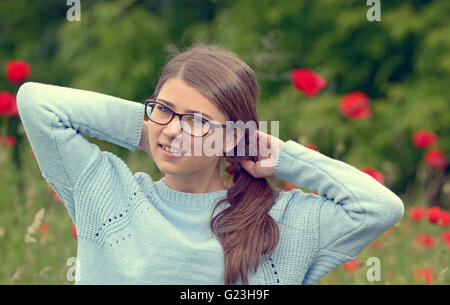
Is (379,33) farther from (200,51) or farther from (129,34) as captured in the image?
(200,51)

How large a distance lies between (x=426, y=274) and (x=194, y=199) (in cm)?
114

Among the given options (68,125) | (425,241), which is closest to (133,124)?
(68,125)


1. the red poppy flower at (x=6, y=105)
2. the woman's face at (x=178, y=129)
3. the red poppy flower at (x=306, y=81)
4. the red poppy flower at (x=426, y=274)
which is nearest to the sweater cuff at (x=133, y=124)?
the woman's face at (x=178, y=129)

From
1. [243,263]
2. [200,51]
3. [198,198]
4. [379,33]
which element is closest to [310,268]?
[243,263]

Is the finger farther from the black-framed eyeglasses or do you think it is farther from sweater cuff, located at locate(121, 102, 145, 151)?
sweater cuff, located at locate(121, 102, 145, 151)

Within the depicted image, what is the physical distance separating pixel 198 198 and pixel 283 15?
4087 millimetres

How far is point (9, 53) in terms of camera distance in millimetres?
7320

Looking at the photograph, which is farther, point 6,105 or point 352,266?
point 6,105

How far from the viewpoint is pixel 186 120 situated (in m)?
1.58

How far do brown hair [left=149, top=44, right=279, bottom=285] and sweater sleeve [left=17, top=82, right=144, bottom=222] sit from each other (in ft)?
0.44

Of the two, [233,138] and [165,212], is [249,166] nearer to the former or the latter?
[233,138]

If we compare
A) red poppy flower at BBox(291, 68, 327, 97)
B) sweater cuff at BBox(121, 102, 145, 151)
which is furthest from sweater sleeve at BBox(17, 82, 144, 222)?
red poppy flower at BBox(291, 68, 327, 97)

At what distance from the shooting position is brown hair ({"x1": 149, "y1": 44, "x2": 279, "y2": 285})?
5.18ft

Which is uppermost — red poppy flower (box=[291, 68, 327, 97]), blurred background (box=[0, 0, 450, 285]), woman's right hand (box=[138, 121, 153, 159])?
blurred background (box=[0, 0, 450, 285])
